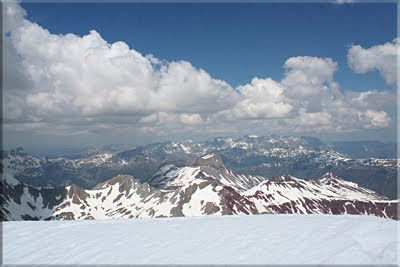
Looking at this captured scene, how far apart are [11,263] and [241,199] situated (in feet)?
628

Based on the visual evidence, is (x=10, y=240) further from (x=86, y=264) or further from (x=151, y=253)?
(x=151, y=253)

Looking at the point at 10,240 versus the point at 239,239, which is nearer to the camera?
the point at 239,239

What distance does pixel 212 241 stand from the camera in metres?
10.3

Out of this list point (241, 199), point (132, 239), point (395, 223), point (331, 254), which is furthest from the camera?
point (241, 199)

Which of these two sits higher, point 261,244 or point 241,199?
point 261,244

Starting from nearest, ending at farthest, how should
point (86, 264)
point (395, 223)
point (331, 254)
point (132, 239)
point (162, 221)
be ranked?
point (331, 254) < point (86, 264) < point (395, 223) < point (132, 239) < point (162, 221)

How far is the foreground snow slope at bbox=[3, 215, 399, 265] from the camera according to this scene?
8750 mm

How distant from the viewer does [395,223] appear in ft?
33.1

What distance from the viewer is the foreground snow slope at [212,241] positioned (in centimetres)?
875

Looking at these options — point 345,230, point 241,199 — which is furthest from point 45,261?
point 241,199

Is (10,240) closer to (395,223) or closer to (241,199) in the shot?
(395,223)

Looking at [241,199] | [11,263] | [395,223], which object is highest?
[395,223]

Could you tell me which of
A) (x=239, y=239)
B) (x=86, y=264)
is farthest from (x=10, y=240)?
(x=239, y=239)

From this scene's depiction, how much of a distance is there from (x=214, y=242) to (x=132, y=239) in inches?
113
